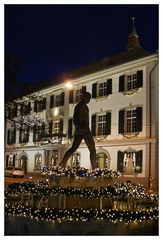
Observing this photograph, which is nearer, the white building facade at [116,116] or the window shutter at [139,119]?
the white building facade at [116,116]

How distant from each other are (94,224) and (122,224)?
66cm

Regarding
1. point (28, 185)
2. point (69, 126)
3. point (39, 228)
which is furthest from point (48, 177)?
point (69, 126)

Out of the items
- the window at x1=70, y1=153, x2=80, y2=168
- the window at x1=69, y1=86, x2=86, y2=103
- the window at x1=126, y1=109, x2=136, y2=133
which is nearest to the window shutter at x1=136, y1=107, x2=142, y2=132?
the window at x1=126, y1=109, x2=136, y2=133

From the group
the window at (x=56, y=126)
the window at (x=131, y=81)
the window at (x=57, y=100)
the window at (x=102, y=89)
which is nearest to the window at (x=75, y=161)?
the window at (x=56, y=126)

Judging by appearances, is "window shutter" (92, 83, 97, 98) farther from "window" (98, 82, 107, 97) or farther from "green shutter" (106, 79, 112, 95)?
"green shutter" (106, 79, 112, 95)

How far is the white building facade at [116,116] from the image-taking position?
1900 centimetres

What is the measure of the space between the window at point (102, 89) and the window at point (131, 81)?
99 centimetres

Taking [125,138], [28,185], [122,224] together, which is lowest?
[122,224]

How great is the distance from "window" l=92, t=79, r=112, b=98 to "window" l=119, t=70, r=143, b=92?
3.25 feet

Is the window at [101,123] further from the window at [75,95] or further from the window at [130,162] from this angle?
the window at [75,95]

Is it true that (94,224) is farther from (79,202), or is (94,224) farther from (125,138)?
(125,138)

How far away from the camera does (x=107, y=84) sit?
72.8 feet

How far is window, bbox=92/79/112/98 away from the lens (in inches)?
868

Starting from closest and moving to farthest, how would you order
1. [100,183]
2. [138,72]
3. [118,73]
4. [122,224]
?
[122,224] → [100,183] → [138,72] → [118,73]
